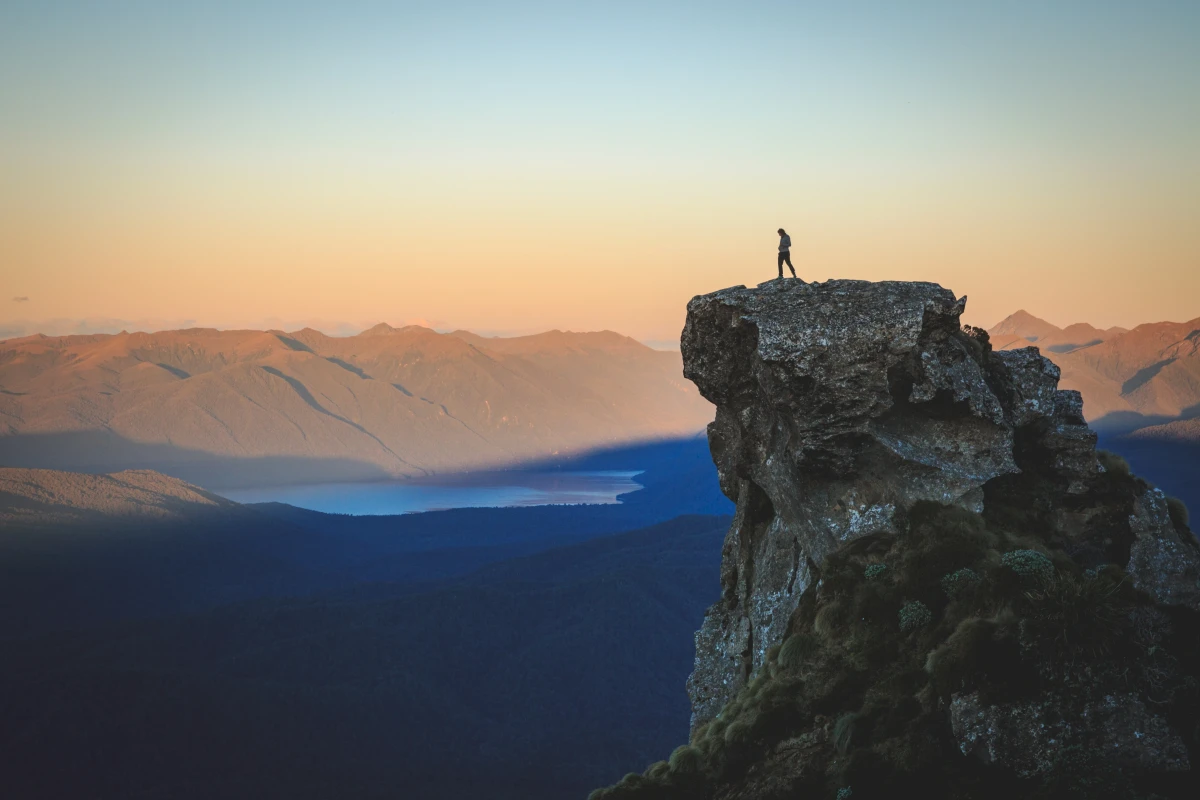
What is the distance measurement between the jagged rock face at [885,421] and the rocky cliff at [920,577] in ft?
0.22

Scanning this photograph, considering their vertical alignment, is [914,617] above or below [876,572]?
below

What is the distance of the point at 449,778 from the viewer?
435 ft

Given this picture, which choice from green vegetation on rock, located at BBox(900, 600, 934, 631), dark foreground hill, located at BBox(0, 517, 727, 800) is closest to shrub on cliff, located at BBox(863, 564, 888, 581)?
green vegetation on rock, located at BBox(900, 600, 934, 631)

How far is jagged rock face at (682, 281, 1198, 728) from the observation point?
27859 millimetres

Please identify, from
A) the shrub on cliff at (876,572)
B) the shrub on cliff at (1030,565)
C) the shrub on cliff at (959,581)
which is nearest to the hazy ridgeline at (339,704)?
the shrub on cliff at (876,572)

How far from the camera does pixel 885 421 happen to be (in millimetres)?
28906

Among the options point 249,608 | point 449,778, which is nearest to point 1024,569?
point 449,778

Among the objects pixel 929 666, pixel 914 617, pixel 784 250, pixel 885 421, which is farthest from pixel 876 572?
pixel 784 250

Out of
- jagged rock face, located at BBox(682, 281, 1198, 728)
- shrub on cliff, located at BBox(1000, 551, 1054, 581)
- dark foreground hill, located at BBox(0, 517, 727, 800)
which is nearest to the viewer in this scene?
shrub on cliff, located at BBox(1000, 551, 1054, 581)

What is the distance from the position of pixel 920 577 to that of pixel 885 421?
525 cm

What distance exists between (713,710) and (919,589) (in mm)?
10403

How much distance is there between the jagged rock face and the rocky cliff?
2.6 inches

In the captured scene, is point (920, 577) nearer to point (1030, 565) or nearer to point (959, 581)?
point (959, 581)

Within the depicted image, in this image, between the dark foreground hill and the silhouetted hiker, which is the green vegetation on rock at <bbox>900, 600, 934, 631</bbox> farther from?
the dark foreground hill
